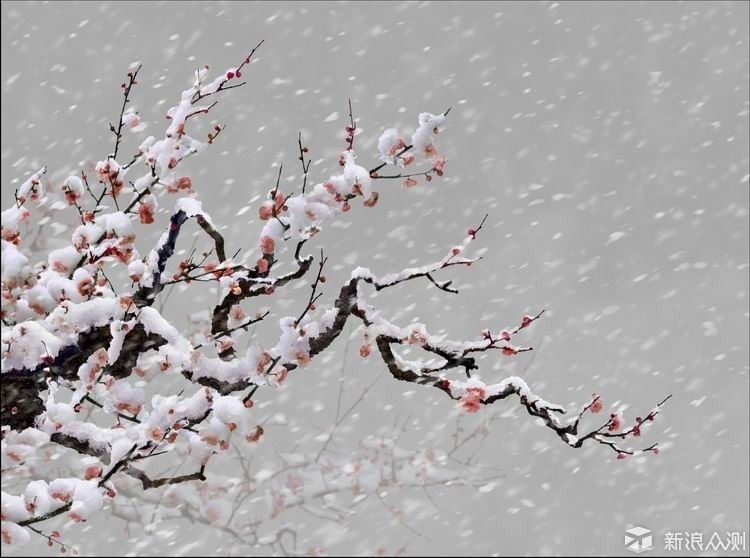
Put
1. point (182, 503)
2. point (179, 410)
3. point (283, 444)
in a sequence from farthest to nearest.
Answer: point (283, 444) < point (182, 503) < point (179, 410)

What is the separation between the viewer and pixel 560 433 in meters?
3.67

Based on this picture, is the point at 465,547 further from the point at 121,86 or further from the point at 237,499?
the point at 121,86

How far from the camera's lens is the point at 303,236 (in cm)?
370

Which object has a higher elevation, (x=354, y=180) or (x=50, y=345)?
(x=354, y=180)

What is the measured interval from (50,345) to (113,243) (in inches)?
19.4

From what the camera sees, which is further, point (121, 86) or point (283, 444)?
point (283, 444)

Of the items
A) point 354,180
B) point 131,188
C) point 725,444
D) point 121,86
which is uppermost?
point 121,86

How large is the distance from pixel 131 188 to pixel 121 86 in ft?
1.59

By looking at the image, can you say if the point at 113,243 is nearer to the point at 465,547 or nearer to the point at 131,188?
the point at 131,188

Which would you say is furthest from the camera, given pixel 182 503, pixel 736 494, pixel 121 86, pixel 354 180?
pixel 736 494

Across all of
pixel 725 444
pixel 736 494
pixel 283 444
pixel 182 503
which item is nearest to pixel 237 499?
pixel 182 503

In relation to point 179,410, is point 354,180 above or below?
above

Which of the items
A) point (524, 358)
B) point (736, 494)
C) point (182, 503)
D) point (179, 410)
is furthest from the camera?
point (736, 494)

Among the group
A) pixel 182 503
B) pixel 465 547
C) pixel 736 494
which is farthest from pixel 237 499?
pixel 736 494
